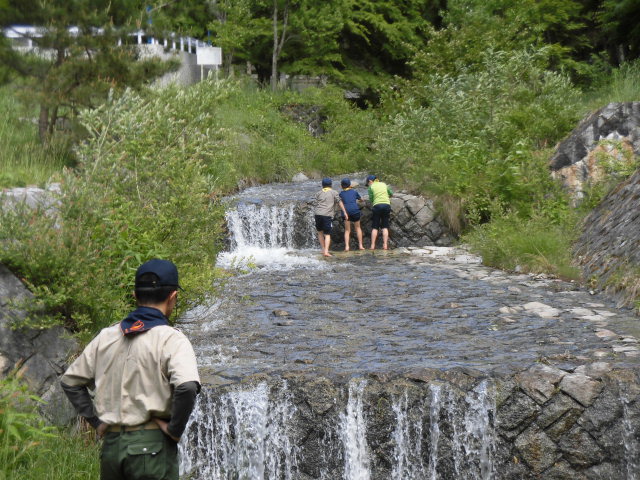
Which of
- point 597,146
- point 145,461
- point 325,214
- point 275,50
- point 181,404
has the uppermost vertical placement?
point 275,50

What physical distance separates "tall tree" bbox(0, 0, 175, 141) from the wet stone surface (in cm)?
422

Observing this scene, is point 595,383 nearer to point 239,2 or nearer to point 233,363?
point 233,363

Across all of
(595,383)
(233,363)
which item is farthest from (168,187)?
(595,383)

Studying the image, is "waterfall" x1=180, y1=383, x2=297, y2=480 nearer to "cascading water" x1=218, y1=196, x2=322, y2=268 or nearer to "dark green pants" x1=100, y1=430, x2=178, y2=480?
"dark green pants" x1=100, y1=430, x2=178, y2=480

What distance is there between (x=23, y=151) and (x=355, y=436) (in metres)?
7.59

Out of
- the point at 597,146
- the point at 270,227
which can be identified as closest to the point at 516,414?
the point at 597,146

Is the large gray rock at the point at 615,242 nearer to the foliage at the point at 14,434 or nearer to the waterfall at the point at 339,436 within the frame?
the waterfall at the point at 339,436

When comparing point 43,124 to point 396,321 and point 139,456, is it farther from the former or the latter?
point 139,456

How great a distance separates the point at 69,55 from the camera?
14422 mm

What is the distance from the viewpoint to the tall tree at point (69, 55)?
13.7m

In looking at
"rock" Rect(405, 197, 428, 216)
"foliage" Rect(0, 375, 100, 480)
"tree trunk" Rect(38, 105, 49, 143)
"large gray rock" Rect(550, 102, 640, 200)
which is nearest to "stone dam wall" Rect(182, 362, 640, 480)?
"foliage" Rect(0, 375, 100, 480)

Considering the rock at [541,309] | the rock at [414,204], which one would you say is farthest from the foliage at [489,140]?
the rock at [541,309]

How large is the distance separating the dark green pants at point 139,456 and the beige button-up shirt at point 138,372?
91mm

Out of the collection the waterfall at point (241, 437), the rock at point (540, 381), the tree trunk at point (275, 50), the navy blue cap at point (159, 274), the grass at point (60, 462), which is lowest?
the waterfall at point (241, 437)
